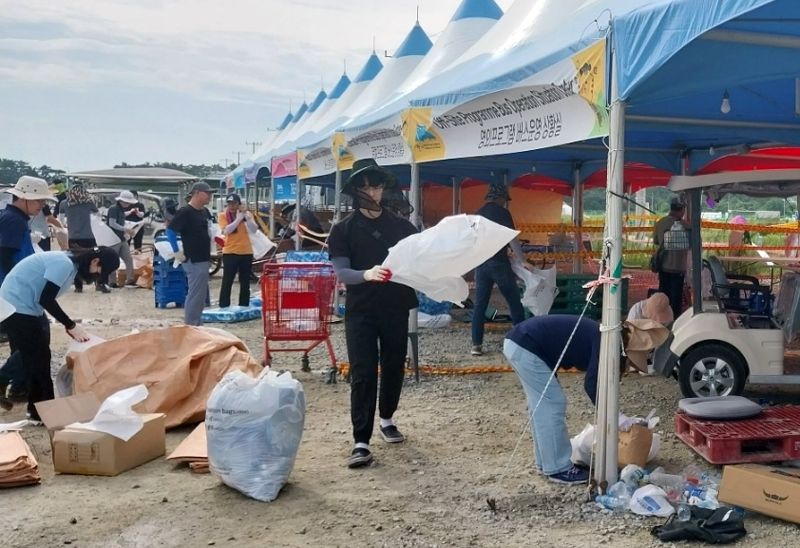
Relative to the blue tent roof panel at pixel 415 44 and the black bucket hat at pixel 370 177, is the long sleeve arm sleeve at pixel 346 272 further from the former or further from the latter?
the blue tent roof panel at pixel 415 44

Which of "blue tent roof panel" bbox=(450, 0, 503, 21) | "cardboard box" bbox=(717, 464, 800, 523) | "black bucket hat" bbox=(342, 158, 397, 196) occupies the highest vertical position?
"blue tent roof panel" bbox=(450, 0, 503, 21)

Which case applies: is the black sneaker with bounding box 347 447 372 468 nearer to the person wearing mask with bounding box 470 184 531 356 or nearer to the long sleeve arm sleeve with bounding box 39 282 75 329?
the long sleeve arm sleeve with bounding box 39 282 75 329

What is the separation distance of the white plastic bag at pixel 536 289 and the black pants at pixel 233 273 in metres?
4.31

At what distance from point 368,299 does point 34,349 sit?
8.75ft

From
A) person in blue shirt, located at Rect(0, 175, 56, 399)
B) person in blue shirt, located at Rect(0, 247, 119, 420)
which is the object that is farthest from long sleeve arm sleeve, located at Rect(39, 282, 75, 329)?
person in blue shirt, located at Rect(0, 175, 56, 399)

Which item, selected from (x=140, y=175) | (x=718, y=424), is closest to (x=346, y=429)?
(x=718, y=424)

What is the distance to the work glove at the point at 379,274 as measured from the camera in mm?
4914

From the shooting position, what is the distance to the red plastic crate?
193 inches

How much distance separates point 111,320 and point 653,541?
946cm

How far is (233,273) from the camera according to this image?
477 inches

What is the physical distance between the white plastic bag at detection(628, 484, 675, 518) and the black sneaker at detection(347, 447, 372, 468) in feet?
5.56

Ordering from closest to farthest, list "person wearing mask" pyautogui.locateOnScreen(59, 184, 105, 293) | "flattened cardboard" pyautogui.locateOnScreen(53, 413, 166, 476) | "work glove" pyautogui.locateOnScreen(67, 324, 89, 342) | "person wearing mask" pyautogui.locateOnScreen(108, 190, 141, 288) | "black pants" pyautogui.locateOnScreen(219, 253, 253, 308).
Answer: "flattened cardboard" pyautogui.locateOnScreen(53, 413, 166, 476), "work glove" pyautogui.locateOnScreen(67, 324, 89, 342), "black pants" pyautogui.locateOnScreen(219, 253, 253, 308), "person wearing mask" pyautogui.locateOnScreen(59, 184, 105, 293), "person wearing mask" pyautogui.locateOnScreen(108, 190, 141, 288)

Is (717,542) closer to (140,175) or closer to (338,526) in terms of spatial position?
(338,526)

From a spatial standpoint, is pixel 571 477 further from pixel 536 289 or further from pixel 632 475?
pixel 536 289
